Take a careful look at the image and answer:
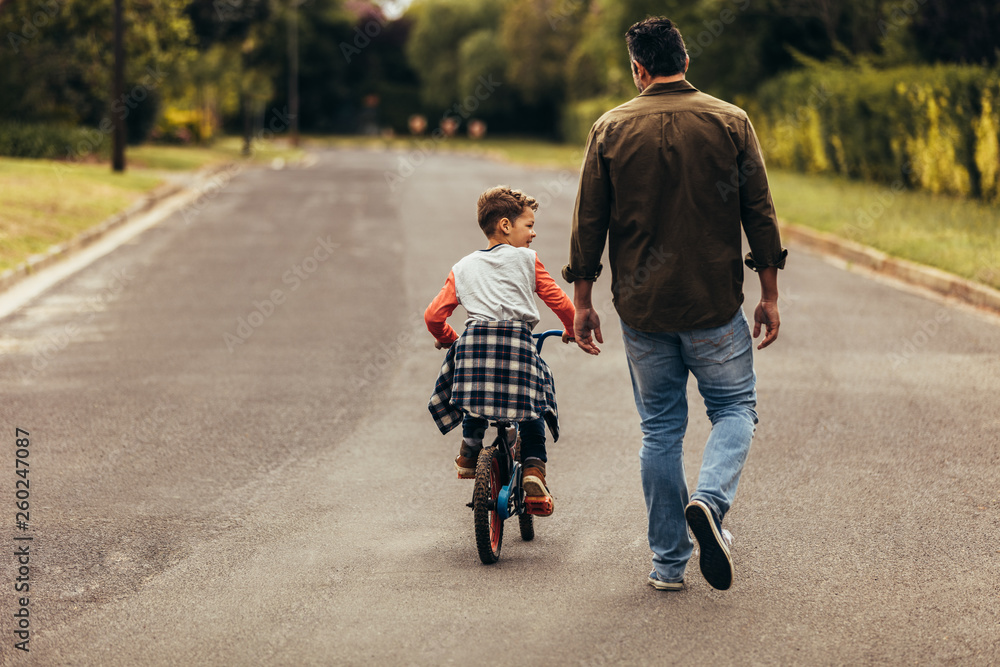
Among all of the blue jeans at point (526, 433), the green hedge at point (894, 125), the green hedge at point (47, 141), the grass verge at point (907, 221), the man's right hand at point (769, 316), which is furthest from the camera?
the green hedge at point (47, 141)

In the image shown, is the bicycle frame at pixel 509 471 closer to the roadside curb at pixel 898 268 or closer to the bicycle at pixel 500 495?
the bicycle at pixel 500 495

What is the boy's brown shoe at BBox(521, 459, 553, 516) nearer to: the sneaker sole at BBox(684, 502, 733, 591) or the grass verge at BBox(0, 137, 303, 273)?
the sneaker sole at BBox(684, 502, 733, 591)

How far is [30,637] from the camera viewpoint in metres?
3.70

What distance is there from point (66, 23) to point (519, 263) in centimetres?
2592

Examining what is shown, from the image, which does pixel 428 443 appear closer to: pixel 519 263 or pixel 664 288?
pixel 519 263

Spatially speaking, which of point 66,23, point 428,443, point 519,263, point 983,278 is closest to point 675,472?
point 519,263

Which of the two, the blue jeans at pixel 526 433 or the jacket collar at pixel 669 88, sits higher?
the jacket collar at pixel 669 88

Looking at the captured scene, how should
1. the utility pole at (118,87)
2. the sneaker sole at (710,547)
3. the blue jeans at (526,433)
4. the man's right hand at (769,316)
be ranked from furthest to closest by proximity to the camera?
the utility pole at (118,87) < the blue jeans at (526,433) < the man's right hand at (769,316) < the sneaker sole at (710,547)

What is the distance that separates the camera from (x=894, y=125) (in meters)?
19.8

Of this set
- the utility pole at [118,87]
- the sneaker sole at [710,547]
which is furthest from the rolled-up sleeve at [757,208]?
the utility pole at [118,87]

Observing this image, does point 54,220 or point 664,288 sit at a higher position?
point 664,288

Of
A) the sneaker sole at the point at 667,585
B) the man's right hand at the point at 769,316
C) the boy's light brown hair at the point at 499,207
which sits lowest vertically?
the sneaker sole at the point at 667,585

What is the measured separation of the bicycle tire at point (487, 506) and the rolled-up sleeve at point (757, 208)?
4.04 ft

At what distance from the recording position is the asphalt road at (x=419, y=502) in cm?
372
